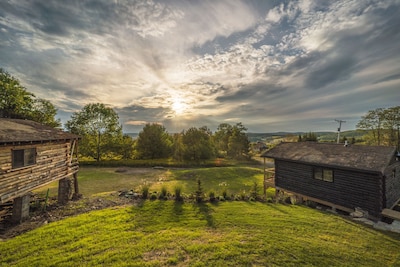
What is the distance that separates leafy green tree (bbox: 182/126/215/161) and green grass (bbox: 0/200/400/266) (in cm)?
2904

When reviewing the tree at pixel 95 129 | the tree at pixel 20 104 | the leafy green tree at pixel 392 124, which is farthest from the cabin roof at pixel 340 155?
the tree at pixel 20 104

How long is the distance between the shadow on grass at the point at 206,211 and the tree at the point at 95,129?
3313cm

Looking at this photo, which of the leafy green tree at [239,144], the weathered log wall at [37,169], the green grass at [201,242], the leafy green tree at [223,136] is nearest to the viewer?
the green grass at [201,242]

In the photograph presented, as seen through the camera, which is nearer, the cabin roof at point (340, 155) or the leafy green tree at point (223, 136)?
the cabin roof at point (340, 155)

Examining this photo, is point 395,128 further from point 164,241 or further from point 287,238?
point 164,241

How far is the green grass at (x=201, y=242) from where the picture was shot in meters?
5.88

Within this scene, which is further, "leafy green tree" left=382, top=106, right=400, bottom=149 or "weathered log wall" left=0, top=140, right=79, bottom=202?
"leafy green tree" left=382, top=106, right=400, bottom=149

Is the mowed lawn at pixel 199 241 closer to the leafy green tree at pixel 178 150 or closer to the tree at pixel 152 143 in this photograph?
the leafy green tree at pixel 178 150

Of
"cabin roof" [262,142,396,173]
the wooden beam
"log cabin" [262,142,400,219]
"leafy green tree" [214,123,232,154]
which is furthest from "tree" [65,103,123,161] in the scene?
the wooden beam

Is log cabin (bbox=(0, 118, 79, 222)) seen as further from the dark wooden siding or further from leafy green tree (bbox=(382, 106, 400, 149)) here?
leafy green tree (bbox=(382, 106, 400, 149))

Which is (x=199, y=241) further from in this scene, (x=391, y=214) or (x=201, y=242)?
(x=391, y=214)

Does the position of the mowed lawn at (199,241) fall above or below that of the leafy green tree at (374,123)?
below

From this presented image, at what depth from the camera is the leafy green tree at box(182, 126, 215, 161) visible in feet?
130

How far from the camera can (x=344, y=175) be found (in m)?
13.1
